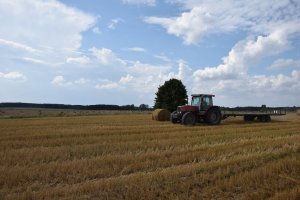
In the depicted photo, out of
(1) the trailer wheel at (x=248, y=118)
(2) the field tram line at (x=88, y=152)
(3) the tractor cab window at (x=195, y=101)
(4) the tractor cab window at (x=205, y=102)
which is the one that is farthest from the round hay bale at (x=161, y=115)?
(2) the field tram line at (x=88, y=152)

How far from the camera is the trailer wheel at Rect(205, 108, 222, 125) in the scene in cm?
2702

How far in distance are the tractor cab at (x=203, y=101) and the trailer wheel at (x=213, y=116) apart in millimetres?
366

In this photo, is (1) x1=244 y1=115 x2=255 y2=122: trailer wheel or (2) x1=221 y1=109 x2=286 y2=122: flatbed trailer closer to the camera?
(2) x1=221 y1=109 x2=286 y2=122: flatbed trailer

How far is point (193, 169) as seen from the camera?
9633 millimetres

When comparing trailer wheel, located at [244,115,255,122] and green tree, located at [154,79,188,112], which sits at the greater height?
green tree, located at [154,79,188,112]

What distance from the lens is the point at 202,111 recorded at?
27047mm

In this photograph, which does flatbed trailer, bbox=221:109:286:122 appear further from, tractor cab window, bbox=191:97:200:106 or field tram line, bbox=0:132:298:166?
field tram line, bbox=0:132:298:166

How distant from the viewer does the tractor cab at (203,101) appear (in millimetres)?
27172

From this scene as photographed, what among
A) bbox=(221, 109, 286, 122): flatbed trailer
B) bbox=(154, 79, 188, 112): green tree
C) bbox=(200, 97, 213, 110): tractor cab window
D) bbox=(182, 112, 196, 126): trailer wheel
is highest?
bbox=(154, 79, 188, 112): green tree

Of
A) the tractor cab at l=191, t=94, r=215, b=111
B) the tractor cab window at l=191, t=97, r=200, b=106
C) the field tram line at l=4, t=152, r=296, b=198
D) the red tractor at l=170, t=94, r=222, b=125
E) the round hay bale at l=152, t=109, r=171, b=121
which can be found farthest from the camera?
the round hay bale at l=152, t=109, r=171, b=121

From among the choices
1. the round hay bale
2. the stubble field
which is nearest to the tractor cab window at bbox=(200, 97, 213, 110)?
the round hay bale

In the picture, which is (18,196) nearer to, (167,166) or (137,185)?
(137,185)

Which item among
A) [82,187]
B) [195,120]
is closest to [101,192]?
[82,187]

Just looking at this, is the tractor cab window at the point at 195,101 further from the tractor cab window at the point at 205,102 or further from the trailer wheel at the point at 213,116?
the trailer wheel at the point at 213,116
